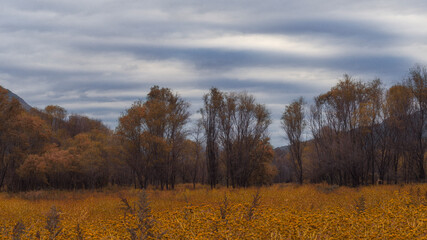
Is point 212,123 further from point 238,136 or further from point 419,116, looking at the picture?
point 419,116

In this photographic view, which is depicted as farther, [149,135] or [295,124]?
[295,124]

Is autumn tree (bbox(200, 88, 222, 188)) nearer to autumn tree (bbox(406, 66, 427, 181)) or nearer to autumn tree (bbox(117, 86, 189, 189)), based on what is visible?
autumn tree (bbox(117, 86, 189, 189))

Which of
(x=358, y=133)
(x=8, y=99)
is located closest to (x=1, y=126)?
(x=8, y=99)

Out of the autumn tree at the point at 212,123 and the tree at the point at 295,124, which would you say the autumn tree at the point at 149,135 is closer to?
the autumn tree at the point at 212,123

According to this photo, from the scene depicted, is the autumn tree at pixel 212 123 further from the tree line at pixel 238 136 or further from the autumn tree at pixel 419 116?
the autumn tree at pixel 419 116

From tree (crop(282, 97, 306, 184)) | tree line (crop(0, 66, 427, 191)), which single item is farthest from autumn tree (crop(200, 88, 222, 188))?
tree (crop(282, 97, 306, 184))

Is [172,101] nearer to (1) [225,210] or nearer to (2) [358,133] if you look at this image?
(2) [358,133]

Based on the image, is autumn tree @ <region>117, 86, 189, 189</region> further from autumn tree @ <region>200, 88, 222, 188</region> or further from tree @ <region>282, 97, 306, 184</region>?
tree @ <region>282, 97, 306, 184</region>

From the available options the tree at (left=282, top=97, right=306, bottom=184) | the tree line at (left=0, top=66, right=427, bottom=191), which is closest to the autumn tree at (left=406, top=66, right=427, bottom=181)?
the tree line at (left=0, top=66, right=427, bottom=191)

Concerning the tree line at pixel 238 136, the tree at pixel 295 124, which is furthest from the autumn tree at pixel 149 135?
the tree at pixel 295 124

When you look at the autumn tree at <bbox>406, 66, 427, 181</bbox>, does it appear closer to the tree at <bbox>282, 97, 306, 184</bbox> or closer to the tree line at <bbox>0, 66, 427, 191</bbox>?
the tree line at <bbox>0, 66, 427, 191</bbox>

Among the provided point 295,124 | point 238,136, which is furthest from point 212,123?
point 295,124

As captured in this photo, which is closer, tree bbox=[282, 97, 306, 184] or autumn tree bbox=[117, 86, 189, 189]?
autumn tree bbox=[117, 86, 189, 189]

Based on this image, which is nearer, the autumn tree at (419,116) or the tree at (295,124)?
the autumn tree at (419,116)
